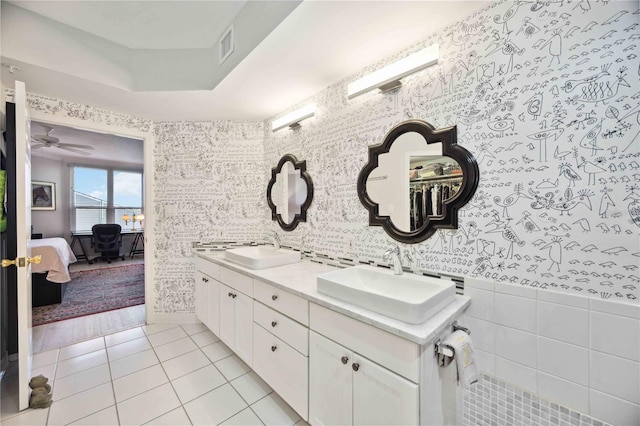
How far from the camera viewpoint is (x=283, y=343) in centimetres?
158

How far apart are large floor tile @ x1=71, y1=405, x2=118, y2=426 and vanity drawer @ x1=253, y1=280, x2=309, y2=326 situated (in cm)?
109

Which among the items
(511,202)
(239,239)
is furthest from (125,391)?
(511,202)

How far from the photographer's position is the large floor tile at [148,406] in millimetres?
1564

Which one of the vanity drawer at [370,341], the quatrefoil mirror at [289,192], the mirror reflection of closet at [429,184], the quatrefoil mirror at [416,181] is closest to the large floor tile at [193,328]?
the quatrefoil mirror at [289,192]

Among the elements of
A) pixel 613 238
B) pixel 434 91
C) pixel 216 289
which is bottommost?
pixel 216 289

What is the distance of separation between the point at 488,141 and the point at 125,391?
2866mm

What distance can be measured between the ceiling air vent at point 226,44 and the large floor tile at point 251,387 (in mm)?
2514

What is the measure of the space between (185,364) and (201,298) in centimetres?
66

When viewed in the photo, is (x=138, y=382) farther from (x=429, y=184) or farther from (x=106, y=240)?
(x=106, y=240)

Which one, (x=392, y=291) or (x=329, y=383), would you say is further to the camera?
(x=392, y=291)

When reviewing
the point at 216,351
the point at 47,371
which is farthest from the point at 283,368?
the point at 47,371

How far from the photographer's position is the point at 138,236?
6.57m

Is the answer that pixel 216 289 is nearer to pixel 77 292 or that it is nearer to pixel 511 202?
pixel 511 202

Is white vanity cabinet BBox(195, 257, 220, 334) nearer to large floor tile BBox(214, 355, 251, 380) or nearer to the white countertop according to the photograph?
large floor tile BBox(214, 355, 251, 380)
